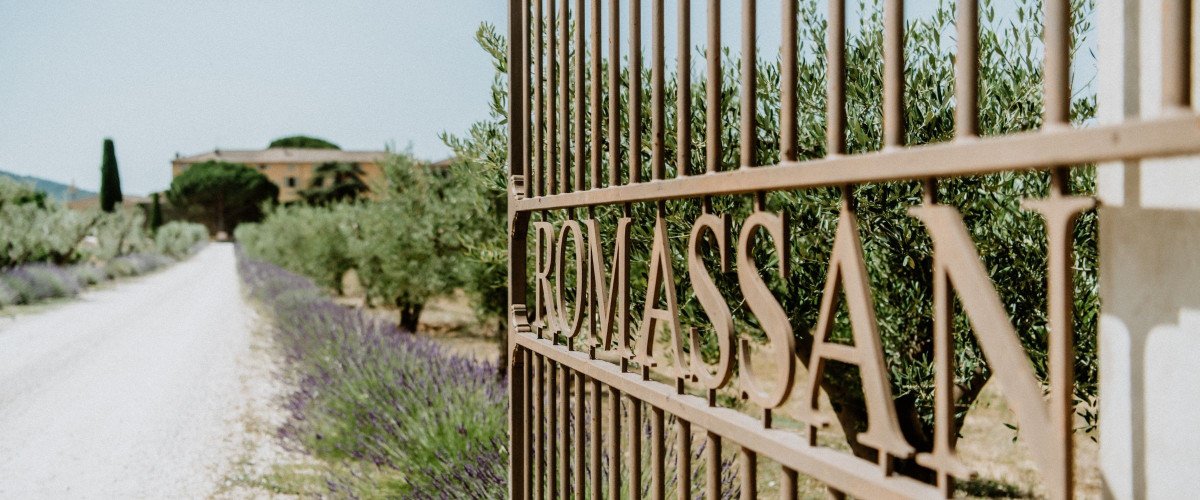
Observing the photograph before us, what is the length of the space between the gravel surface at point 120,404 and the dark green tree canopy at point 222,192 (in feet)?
227

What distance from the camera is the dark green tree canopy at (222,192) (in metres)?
80.9

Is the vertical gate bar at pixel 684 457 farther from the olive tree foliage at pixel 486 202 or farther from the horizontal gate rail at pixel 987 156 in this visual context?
the olive tree foliage at pixel 486 202

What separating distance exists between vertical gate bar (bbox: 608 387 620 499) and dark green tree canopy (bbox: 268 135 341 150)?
116m

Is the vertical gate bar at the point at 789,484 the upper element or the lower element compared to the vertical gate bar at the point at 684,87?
lower

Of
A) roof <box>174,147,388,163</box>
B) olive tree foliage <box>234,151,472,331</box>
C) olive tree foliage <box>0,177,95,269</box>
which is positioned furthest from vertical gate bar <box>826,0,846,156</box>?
roof <box>174,147,388,163</box>

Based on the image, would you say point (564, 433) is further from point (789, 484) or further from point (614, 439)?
point (789, 484)

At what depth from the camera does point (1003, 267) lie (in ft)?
10.7

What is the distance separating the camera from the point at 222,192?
8138cm

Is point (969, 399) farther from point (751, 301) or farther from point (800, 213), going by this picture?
point (751, 301)

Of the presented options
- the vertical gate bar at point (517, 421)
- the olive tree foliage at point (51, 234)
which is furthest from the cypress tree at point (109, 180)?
the vertical gate bar at point (517, 421)

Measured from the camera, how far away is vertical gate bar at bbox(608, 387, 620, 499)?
2.16 m

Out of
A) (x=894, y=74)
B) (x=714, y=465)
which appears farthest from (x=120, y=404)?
(x=894, y=74)

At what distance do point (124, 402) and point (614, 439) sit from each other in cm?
759

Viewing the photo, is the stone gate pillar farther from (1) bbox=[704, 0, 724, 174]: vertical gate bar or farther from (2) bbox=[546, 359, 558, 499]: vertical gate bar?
(2) bbox=[546, 359, 558, 499]: vertical gate bar
